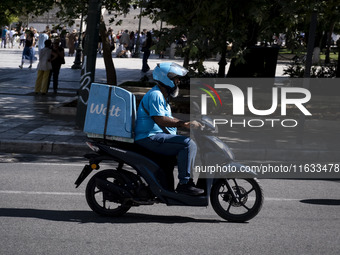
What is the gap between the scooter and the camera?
6.71m

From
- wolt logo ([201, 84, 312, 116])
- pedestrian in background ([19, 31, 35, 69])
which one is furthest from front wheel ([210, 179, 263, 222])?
pedestrian in background ([19, 31, 35, 69])

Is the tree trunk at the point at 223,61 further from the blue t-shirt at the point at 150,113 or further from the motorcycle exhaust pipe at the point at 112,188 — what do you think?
the motorcycle exhaust pipe at the point at 112,188

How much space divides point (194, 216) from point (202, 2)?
672 centimetres

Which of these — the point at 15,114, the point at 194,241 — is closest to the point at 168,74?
the point at 194,241

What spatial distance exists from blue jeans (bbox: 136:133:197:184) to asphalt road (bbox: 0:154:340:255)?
0.56 meters

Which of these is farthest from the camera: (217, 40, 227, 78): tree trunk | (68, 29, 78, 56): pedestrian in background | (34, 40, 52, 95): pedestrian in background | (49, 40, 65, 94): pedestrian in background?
(68, 29, 78, 56): pedestrian in background

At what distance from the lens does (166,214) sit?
7.20 m

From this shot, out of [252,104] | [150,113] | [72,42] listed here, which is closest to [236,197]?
[150,113]

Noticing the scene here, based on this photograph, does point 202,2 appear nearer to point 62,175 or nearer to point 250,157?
point 250,157

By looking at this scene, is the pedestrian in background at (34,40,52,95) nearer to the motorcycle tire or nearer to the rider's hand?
the motorcycle tire

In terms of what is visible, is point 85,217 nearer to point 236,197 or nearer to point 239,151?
point 236,197

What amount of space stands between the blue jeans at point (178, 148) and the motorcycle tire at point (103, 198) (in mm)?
Result: 495

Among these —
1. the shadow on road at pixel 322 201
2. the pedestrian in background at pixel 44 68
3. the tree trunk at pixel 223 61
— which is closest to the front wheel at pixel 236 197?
the shadow on road at pixel 322 201

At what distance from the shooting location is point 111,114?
22.3 ft
